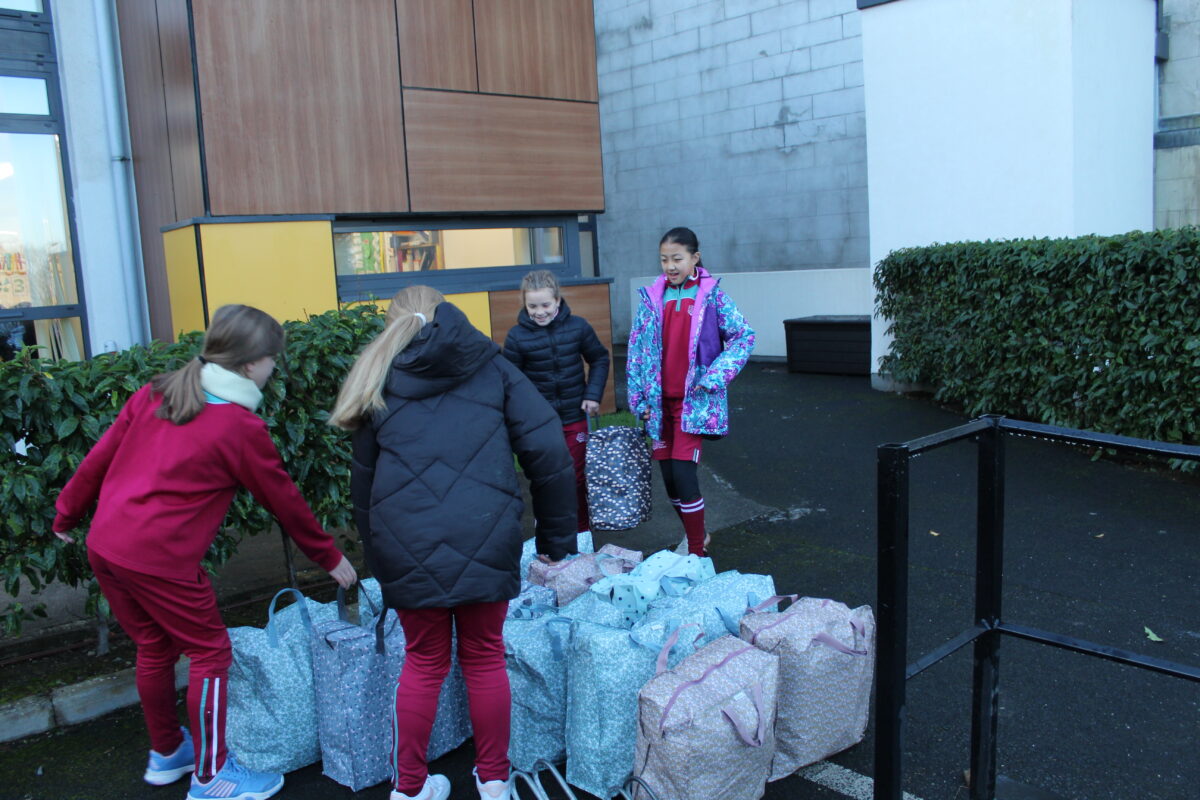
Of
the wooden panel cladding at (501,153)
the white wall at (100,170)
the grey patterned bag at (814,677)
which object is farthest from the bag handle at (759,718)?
the white wall at (100,170)

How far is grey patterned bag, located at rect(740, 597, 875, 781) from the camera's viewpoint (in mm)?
3127

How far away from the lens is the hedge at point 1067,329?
6.53 m

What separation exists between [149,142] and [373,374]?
6.03 metres

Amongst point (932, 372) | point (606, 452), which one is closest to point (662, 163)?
point (932, 372)

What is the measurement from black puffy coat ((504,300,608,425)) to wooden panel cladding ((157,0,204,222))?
3.31 m

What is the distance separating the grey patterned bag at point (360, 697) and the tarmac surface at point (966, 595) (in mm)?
94

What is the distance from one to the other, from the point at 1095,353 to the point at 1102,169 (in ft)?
10.2

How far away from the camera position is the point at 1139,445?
2.34 meters

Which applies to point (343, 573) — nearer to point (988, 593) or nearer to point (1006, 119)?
point (988, 593)

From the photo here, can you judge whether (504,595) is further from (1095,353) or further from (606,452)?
(1095,353)

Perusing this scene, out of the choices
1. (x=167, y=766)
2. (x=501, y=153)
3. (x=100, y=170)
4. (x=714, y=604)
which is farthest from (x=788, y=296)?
(x=167, y=766)

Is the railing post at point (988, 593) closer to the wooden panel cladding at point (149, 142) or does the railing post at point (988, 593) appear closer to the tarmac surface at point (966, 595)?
the tarmac surface at point (966, 595)

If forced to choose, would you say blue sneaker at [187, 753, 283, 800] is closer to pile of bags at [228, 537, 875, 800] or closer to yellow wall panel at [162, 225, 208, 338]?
pile of bags at [228, 537, 875, 800]

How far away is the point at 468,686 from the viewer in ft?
9.66
